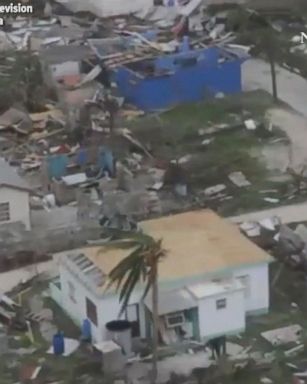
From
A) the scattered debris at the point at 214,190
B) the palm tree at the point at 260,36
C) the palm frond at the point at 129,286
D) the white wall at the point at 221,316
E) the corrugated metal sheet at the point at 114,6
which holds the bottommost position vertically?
the corrugated metal sheet at the point at 114,6

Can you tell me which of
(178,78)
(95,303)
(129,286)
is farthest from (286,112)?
(129,286)

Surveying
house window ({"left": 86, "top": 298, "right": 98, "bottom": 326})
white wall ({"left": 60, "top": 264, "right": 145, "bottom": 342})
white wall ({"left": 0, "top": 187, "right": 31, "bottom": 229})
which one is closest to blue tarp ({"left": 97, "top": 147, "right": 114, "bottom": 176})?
white wall ({"left": 0, "top": 187, "right": 31, "bottom": 229})

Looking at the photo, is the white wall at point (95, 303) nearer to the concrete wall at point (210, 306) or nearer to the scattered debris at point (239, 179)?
the concrete wall at point (210, 306)

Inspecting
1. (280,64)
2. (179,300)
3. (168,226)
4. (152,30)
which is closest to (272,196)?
Result: (168,226)

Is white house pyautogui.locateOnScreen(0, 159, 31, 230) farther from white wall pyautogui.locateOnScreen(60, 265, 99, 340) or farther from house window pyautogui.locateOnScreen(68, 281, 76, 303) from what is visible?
house window pyautogui.locateOnScreen(68, 281, 76, 303)

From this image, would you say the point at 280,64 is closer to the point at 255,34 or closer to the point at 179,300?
the point at 255,34

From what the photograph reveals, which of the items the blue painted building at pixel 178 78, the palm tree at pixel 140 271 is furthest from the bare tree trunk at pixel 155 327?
the blue painted building at pixel 178 78

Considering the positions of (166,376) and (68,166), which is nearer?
(166,376)
